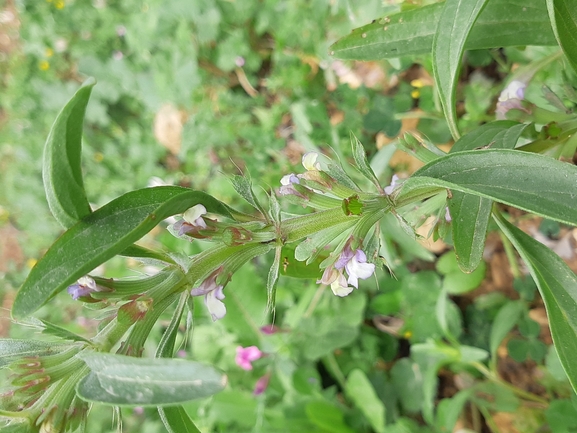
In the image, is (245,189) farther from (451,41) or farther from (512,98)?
(512,98)

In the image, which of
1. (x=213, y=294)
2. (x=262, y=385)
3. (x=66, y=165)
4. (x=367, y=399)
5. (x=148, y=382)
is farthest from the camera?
(x=262, y=385)

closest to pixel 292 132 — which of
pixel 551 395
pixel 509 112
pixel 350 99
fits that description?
pixel 350 99

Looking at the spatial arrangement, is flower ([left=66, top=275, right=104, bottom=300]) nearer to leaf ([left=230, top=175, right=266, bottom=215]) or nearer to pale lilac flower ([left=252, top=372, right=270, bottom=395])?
leaf ([left=230, top=175, right=266, bottom=215])

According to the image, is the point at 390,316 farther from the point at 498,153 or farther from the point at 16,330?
the point at 16,330

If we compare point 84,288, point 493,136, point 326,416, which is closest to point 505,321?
point 326,416

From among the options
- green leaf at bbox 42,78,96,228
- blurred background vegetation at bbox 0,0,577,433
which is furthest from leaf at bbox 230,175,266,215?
blurred background vegetation at bbox 0,0,577,433

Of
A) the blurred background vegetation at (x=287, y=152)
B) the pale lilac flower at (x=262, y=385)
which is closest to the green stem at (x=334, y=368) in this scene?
the blurred background vegetation at (x=287, y=152)
